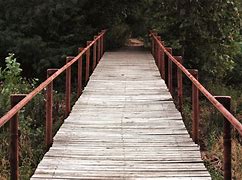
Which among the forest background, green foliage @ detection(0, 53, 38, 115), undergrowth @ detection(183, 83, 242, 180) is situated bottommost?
undergrowth @ detection(183, 83, 242, 180)

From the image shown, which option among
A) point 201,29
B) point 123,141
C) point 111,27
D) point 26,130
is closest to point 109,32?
point 111,27

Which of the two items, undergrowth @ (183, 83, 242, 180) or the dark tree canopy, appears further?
the dark tree canopy

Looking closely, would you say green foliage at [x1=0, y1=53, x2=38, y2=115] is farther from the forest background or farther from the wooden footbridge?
the wooden footbridge

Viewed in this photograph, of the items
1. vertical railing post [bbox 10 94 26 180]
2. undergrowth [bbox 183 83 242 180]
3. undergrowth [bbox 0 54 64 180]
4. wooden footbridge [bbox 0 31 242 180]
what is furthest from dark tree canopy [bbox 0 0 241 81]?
vertical railing post [bbox 10 94 26 180]

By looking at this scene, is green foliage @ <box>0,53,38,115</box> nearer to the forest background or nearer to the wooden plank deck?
the forest background

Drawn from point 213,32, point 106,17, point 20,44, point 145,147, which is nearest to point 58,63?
point 20,44

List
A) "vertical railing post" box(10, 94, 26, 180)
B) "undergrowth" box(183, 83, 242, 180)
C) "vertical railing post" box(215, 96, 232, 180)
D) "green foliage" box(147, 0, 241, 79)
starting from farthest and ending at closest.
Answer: "green foliage" box(147, 0, 241, 79) < "undergrowth" box(183, 83, 242, 180) < "vertical railing post" box(10, 94, 26, 180) < "vertical railing post" box(215, 96, 232, 180)

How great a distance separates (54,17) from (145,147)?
1263 centimetres

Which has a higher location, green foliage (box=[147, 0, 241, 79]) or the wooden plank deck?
green foliage (box=[147, 0, 241, 79])

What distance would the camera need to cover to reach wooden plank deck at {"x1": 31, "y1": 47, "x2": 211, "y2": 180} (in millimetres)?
5242

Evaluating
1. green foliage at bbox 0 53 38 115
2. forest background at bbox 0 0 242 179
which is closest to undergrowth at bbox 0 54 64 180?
green foliage at bbox 0 53 38 115

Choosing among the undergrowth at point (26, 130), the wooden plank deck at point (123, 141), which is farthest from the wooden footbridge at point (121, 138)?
the undergrowth at point (26, 130)

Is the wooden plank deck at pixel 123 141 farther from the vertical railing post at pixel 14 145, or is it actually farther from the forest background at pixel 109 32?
the forest background at pixel 109 32

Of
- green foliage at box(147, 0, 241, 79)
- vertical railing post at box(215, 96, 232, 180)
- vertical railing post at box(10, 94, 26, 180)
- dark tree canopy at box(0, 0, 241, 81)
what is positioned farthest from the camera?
dark tree canopy at box(0, 0, 241, 81)
